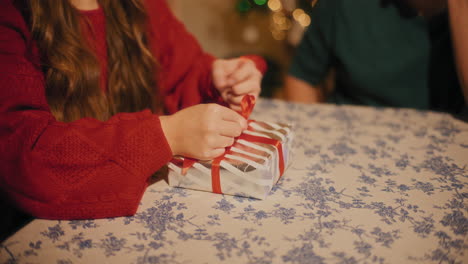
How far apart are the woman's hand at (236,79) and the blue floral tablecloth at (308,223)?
19 cm

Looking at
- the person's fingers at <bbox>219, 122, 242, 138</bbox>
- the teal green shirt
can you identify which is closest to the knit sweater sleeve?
the person's fingers at <bbox>219, 122, 242, 138</bbox>

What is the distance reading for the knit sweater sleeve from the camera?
54 cm

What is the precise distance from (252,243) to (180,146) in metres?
0.22

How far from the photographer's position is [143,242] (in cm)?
53

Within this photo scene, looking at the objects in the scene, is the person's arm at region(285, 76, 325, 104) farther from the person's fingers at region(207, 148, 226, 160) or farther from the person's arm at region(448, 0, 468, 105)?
the person's fingers at region(207, 148, 226, 160)

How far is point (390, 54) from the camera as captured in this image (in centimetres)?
117

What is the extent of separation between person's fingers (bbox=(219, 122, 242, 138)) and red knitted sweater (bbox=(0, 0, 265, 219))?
11 cm

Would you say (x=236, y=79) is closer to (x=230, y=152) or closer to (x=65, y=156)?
(x=230, y=152)

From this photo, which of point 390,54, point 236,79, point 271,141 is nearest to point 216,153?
point 271,141

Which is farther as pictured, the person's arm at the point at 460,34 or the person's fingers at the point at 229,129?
the person's arm at the point at 460,34

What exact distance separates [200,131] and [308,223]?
0.25 metres

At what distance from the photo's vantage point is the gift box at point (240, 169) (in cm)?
61

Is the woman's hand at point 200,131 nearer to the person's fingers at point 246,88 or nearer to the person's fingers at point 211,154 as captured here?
the person's fingers at point 211,154

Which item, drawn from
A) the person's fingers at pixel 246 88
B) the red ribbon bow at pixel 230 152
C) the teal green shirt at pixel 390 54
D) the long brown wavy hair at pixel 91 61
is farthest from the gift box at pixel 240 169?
the teal green shirt at pixel 390 54
